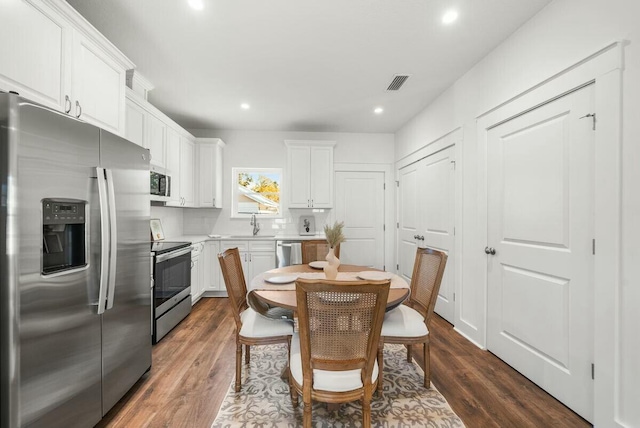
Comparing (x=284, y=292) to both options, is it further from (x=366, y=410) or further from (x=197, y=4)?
(x=197, y=4)

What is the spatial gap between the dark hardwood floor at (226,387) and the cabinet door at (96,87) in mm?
1962

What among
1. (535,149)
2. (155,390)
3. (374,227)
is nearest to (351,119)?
(374,227)

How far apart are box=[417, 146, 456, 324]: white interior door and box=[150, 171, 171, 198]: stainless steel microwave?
11.1ft

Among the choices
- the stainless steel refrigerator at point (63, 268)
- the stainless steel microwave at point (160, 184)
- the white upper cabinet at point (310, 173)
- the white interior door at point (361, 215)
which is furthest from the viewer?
the white interior door at point (361, 215)

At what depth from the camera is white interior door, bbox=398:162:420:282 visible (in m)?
4.30

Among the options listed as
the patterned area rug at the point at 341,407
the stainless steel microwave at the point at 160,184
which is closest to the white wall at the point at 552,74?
the patterned area rug at the point at 341,407

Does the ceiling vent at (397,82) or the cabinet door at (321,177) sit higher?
the ceiling vent at (397,82)

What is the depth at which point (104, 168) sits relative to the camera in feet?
5.48

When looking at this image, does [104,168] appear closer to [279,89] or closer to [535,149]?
[279,89]

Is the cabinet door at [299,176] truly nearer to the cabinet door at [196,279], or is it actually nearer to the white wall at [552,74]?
the cabinet door at [196,279]

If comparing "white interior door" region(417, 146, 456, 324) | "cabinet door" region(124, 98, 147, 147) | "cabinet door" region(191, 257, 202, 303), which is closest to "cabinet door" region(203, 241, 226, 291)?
"cabinet door" region(191, 257, 202, 303)

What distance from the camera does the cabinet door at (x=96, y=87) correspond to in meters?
1.82

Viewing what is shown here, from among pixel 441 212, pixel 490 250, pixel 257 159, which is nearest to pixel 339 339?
pixel 490 250

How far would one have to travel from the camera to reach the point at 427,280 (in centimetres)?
222
